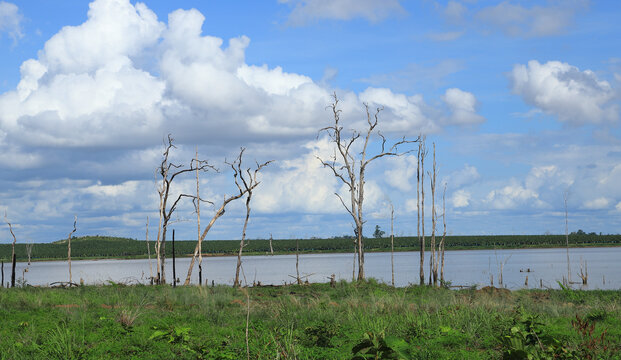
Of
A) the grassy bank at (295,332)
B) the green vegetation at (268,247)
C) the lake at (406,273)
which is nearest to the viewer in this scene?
the grassy bank at (295,332)

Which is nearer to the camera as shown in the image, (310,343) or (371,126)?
(310,343)

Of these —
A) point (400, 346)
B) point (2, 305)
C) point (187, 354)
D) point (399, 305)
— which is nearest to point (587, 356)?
point (400, 346)

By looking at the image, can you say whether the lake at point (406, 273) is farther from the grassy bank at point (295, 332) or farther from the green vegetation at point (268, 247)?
the green vegetation at point (268, 247)

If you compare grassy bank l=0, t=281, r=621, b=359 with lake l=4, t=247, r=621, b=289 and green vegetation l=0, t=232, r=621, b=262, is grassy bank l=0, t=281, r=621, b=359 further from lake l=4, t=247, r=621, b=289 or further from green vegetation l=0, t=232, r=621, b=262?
green vegetation l=0, t=232, r=621, b=262

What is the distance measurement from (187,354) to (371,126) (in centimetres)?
2479

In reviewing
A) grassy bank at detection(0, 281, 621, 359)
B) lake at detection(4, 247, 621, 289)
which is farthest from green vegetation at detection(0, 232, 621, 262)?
grassy bank at detection(0, 281, 621, 359)

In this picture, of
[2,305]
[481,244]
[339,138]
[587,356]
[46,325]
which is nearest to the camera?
[587,356]

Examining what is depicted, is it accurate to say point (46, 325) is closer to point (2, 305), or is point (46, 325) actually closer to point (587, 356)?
point (2, 305)

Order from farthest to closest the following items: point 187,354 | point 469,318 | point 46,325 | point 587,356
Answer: point 46,325, point 469,318, point 187,354, point 587,356

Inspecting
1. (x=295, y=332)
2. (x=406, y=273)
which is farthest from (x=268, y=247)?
(x=295, y=332)

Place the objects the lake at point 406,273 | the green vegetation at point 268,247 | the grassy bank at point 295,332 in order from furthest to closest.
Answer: the green vegetation at point 268,247 < the lake at point 406,273 < the grassy bank at point 295,332

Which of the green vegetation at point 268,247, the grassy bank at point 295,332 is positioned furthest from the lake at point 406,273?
the green vegetation at point 268,247

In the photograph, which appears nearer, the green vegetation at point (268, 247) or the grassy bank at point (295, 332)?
the grassy bank at point (295, 332)

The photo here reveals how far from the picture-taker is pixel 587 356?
25.8ft
